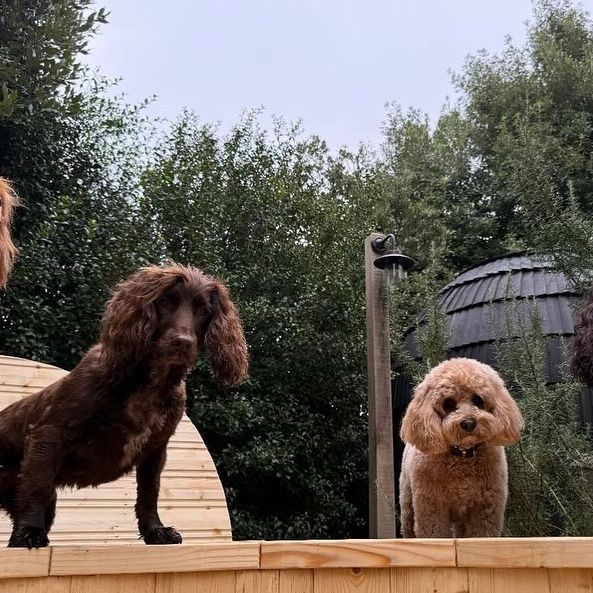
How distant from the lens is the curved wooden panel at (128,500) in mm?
3709

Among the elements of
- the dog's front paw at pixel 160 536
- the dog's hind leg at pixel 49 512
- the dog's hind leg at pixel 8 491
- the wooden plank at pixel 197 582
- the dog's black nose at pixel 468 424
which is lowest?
the wooden plank at pixel 197 582

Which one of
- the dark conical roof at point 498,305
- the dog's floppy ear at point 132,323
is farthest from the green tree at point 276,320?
the dog's floppy ear at point 132,323

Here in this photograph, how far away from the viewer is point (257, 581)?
1.99 meters

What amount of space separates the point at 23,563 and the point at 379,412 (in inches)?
139

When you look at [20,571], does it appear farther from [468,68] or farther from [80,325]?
[468,68]

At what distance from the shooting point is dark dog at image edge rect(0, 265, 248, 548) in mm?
2125

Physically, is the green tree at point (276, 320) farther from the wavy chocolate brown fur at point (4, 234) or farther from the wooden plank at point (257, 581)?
the wooden plank at point (257, 581)

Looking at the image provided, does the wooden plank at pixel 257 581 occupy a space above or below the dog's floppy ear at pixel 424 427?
below

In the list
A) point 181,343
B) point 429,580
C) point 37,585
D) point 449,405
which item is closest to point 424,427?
point 449,405

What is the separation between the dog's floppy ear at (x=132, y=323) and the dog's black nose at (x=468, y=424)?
1739 mm

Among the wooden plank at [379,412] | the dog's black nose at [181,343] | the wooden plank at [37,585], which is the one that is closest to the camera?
the wooden plank at [37,585]

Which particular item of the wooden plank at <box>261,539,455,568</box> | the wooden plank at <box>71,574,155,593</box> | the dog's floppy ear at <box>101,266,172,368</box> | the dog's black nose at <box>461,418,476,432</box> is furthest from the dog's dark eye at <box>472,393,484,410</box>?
the wooden plank at <box>71,574,155,593</box>

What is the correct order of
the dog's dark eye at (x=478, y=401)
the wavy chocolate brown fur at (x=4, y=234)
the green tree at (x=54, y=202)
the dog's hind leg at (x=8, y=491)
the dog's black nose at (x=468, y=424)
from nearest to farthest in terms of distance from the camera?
the dog's hind leg at (x=8, y=491)
the wavy chocolate brown fur at (x=4, y=234)
the dog's black nose at (x=468, y=424)
the dog's dark eye at (x=478, y=401)
the green tree at (x=54, y=202)

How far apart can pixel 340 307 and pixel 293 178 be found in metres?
2.03
